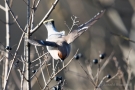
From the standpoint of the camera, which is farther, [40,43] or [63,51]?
[63,51]

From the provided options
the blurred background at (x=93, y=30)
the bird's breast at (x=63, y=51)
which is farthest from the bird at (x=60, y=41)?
the blurred background at (x=93, y=30)

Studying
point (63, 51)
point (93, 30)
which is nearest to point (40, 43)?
point (63, 51)

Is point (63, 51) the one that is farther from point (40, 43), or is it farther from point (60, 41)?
point (40, 43)

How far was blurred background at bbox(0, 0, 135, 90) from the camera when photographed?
470cm

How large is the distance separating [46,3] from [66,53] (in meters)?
2.85

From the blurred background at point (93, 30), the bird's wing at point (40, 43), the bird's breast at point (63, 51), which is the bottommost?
the blurred background at point (93, 30)

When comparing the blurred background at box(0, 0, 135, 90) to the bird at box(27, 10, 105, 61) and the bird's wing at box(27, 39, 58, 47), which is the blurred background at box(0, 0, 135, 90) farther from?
the bird's wing at box(27, 39, 58, 47)

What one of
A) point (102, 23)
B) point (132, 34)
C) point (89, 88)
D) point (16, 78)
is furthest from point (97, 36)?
point (16, 78)

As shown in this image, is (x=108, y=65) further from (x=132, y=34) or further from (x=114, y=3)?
(x=114, y=3)

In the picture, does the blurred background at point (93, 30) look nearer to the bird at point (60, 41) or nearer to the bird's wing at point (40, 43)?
the bird at point (60, 41)

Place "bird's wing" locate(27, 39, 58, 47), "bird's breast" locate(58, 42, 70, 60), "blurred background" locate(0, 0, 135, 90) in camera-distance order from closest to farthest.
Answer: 1. "bird's wing" locate(27, 39, 58, 47)
2. "bird's breast" locate(58, 42, 70, 60)
3. "blurred background" locate(0, 0, 135, 90)

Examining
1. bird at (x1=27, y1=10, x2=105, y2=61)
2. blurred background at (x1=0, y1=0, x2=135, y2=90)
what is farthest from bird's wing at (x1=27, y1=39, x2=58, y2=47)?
blurred background at (x1=0, y1=0, x2=135, y2=90)

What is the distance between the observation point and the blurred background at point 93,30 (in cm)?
470

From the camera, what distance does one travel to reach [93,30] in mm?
4801
